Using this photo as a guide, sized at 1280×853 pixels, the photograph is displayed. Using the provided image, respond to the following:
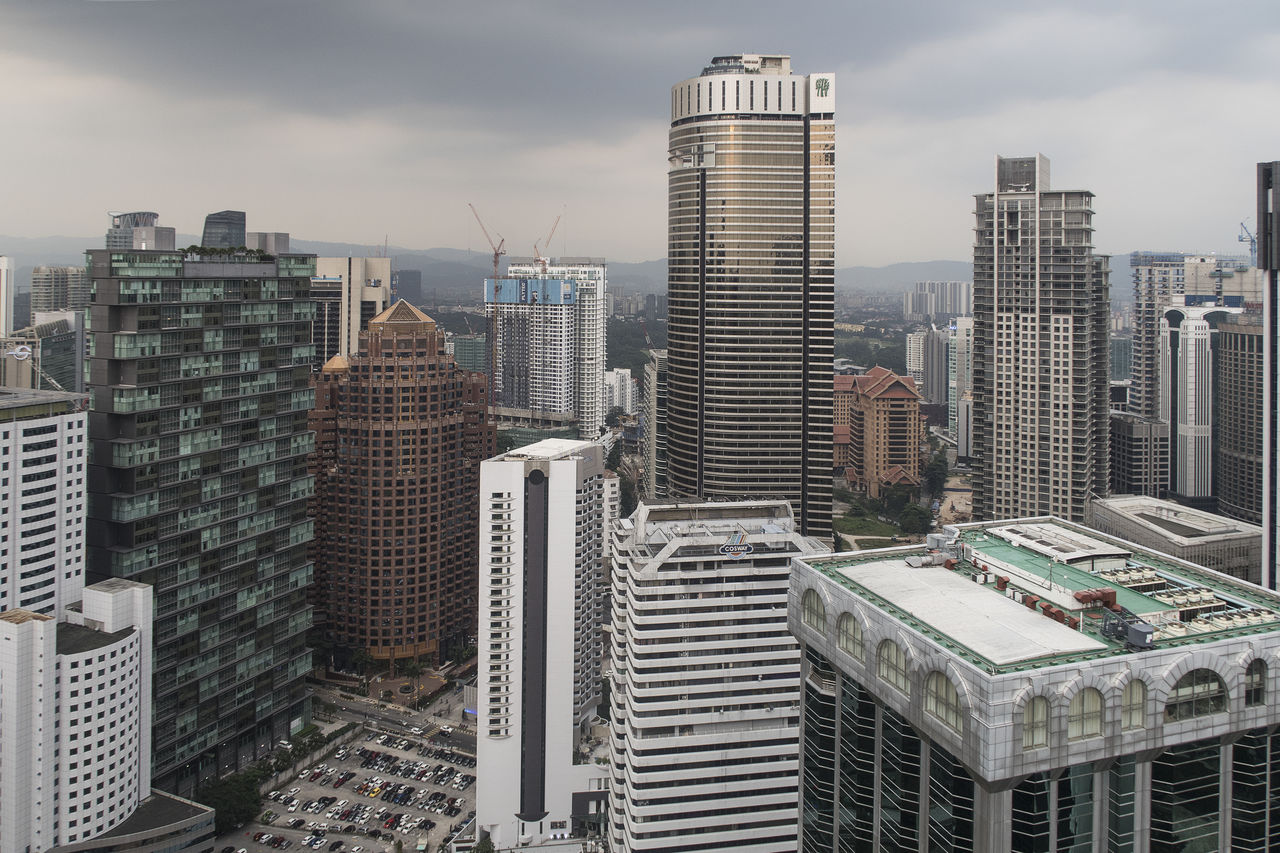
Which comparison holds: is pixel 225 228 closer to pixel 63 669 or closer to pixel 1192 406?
pixel 63 669

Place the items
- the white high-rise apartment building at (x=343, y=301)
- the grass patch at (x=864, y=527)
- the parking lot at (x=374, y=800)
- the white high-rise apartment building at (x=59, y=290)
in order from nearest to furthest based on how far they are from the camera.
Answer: the parking lot at (x=374, y=800), the grass patch at (x=864, y=527), the white high-rise apartment building at (x=59, y=290), the white high-rise apartment building at (x=343, y=301)

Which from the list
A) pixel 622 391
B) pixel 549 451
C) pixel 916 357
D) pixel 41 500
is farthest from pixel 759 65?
pixel 916 357

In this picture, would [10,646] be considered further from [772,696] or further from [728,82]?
[728,82]

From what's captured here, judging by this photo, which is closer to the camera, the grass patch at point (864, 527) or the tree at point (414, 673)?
the tree at point (414, 673)

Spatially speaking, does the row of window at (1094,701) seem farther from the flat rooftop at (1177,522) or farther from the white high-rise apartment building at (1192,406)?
the white high-rise apartment building at (1192,406)

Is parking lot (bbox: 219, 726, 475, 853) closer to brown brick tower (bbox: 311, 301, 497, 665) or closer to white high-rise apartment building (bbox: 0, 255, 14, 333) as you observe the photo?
brown brick tower (bbox: 311, 301, 497, 665)

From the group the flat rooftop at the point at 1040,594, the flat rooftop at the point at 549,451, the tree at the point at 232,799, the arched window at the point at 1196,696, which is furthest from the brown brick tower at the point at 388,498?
the arched window at the point at 1196,696

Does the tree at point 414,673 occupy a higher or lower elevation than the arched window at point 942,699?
lower
